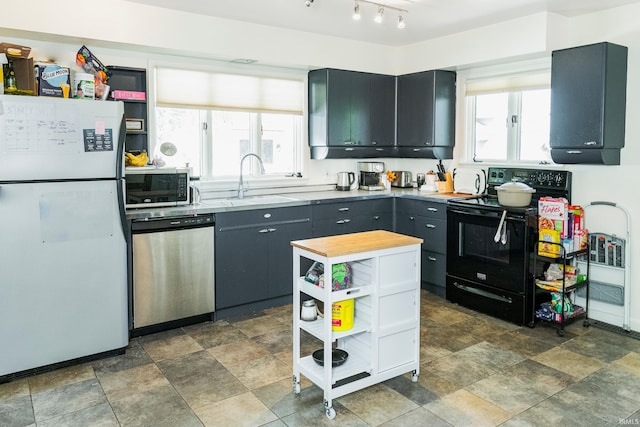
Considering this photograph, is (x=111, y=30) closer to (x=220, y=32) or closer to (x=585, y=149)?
(x=220, y=32)

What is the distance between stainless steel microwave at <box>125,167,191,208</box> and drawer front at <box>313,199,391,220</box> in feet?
4.07

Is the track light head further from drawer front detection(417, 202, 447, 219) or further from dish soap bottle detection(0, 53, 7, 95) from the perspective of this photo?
dish soap bottle detection(0, 53, 7, 95)

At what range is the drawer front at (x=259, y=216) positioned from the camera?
415 cm

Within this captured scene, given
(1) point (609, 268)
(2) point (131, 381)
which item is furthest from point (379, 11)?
(2) point (131, 381)

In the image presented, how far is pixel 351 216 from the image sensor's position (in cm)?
501

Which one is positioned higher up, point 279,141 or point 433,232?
point 279,141

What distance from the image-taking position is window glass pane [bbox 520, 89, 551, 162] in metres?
4.64

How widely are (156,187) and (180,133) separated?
87 centimetres

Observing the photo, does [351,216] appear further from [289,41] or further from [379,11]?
[379,11]

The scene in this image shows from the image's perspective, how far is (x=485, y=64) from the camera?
495 cm

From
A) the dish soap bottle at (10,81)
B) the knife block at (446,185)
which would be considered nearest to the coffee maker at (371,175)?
the knife block at (446,185)

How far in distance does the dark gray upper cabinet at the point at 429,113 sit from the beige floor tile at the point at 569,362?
7.76 feet

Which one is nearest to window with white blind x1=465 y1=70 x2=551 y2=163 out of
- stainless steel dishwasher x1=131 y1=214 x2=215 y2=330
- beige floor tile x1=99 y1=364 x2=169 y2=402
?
stainless steel dishwasher x1=131 y1=214 x2=215 y2=330

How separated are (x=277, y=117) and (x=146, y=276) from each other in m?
2.24
